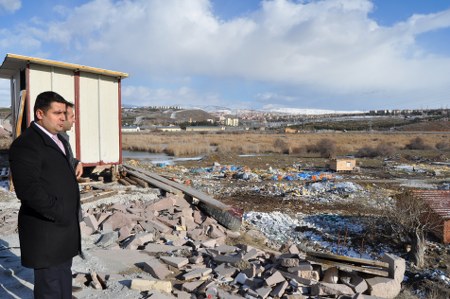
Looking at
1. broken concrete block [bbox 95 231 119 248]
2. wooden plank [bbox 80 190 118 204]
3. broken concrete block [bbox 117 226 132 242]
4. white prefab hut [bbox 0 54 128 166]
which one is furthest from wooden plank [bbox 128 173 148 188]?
broken concrete block [bbox 95 231 119 248]

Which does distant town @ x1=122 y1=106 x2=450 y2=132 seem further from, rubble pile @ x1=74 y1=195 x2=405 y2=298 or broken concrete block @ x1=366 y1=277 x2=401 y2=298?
broken concrete block @ x1=366 y1=277 x2=401 y2=298

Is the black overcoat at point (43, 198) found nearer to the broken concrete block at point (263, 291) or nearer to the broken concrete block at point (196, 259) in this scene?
the broken concrete block at point (263, 291)

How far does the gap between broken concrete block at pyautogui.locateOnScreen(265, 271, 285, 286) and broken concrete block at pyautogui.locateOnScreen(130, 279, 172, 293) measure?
1152 millimetres

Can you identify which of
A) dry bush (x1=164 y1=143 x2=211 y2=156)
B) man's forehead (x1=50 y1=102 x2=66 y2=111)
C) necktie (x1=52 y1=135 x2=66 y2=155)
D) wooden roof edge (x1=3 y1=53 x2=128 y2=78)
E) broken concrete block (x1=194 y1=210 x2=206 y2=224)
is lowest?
dry bush (x1=164 y1=143 x2=211 y2=156)

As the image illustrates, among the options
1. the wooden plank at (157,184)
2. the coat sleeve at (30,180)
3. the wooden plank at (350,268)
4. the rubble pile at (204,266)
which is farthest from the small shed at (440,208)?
the coat sleeve at (30,180)

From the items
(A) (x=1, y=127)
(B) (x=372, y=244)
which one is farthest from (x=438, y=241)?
(A) (x=1, y=127)

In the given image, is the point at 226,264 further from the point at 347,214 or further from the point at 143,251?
the point at 347,214

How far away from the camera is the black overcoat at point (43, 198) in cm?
234

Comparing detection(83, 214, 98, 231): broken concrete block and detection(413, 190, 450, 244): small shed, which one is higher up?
detection(83, 214, 98, 231): broken concrete block

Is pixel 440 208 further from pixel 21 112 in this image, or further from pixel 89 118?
pixel 21 112

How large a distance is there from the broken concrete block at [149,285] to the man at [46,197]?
1292 millimetres

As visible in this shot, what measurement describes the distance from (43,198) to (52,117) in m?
0.56

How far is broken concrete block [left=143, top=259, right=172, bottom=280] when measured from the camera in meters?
4.46

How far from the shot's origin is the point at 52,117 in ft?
8.40
